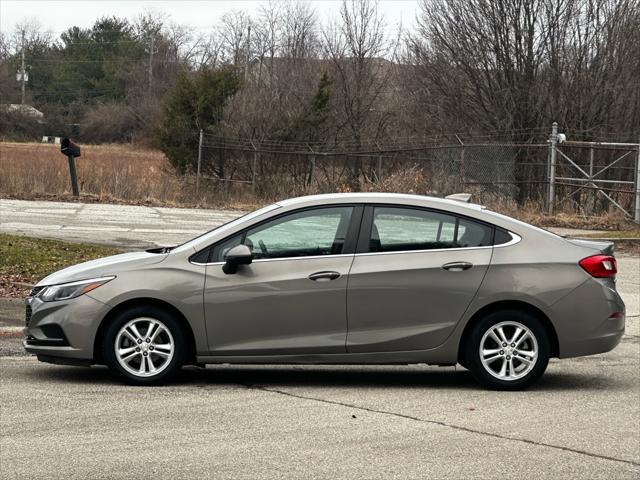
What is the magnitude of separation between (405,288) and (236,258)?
130 centimetres

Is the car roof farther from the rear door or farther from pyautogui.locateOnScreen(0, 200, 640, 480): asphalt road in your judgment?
pyautogui.locateOnScreen(0, 200, 640, 480): asphalt road

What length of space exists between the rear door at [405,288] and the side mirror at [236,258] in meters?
0.79

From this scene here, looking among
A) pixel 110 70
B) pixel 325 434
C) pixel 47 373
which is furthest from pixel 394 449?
pixel 110 70

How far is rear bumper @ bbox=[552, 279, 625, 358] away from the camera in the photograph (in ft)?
28.3

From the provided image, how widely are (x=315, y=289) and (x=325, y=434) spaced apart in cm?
168

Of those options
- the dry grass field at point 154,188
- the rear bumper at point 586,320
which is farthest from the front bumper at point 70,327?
the dry grass field at point 154,188

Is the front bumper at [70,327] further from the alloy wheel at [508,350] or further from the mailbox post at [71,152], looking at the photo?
the mailbox post at [71,152]

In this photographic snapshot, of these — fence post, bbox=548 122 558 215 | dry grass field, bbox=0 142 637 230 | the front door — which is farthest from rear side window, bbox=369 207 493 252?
dry grass field, bbox=0 142 637 230

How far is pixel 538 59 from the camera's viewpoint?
3139 cm

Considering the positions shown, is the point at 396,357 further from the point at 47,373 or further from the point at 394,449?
the point at 47,373

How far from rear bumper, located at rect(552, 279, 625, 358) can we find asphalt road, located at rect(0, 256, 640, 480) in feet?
1.24

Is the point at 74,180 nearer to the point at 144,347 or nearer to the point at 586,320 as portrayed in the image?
the point at 144,347

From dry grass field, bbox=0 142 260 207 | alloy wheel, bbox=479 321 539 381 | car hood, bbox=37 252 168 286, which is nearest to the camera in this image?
car hood, bbox=37 252 168 286

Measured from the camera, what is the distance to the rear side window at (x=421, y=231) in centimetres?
862
